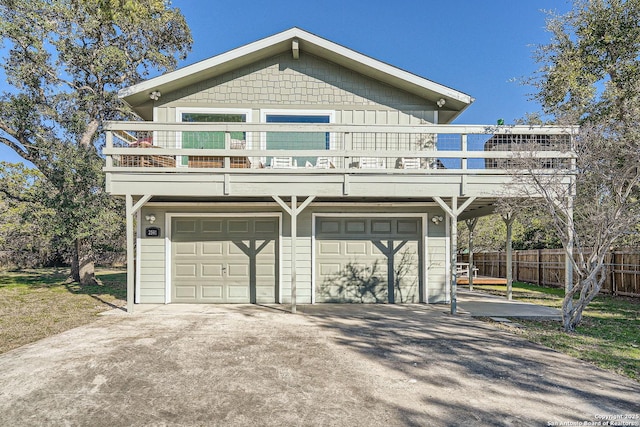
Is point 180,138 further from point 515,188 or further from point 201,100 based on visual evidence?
point 515,188

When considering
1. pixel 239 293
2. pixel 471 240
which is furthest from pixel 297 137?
pixel 471 240

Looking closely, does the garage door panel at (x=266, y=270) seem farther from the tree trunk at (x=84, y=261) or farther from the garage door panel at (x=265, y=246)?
the tree trunk at (x=84, y=261)

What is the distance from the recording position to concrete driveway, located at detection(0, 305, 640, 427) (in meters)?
3.16

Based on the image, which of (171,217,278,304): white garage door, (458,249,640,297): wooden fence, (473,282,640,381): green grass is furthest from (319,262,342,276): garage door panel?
(458,249,640,297): wooden fence

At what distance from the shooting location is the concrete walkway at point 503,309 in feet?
24.2

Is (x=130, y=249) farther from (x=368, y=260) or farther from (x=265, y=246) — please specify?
(x=368, y=260)

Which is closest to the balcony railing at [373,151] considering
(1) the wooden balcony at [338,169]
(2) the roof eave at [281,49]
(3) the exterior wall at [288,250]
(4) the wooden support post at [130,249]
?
(1) the wooden balcony at [338,169]

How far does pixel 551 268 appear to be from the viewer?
1384 centimetres

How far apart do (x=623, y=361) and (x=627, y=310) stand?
16.9ft

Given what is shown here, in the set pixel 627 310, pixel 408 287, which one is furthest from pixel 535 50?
pixel 408 287

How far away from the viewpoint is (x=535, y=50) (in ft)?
36.7

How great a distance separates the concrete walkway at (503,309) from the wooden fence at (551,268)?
427 centimetres

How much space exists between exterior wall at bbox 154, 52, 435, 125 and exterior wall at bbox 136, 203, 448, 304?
2.28 m

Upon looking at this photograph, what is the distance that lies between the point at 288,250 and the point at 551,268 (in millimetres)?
11068
